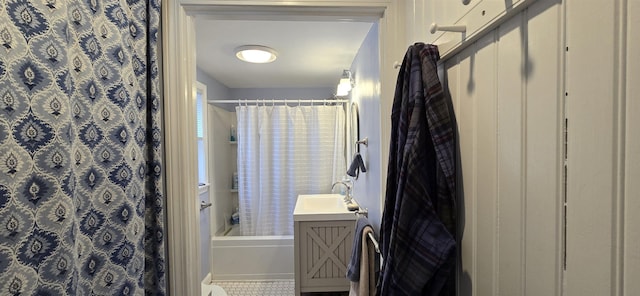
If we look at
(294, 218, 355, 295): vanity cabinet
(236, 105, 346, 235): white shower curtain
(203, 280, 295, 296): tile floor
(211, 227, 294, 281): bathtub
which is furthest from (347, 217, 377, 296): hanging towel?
(236, 105, 346, 235): white shower curtain

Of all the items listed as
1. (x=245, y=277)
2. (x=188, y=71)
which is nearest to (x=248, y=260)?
(x=245, y=277)

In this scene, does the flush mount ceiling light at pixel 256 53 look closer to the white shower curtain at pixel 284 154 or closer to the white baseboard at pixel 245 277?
the white shower curtain at pixel 284 154

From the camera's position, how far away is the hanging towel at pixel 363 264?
1.47m

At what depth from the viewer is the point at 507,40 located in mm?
544

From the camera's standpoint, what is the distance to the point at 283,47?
6.91 feet

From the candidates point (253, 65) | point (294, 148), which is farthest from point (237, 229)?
point (253, 65)

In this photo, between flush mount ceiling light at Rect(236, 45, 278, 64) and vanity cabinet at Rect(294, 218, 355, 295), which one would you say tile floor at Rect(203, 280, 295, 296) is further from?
flush mount ceiling light at Rect(236, 45, 278, 64)

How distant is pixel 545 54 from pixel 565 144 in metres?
0.16

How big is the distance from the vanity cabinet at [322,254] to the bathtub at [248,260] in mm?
685

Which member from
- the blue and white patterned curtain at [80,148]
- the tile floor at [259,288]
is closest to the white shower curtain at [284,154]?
the tile floor at [259,288]

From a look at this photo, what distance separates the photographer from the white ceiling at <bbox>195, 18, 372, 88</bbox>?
68.3 inches

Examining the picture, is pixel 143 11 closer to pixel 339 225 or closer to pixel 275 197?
pixel 339 225

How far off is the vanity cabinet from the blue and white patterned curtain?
1.08 m

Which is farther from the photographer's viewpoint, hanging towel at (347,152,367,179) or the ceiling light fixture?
the ceiling light fixture
